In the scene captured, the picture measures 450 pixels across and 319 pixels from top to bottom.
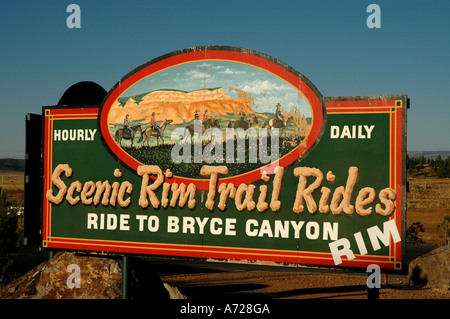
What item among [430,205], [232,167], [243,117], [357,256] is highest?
[243,117]

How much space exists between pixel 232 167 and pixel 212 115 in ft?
3.26

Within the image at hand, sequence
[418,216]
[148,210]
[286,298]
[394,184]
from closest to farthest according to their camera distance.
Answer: [394,184] → [148,210] → [286,298] → [418,216]

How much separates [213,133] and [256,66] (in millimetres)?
1391

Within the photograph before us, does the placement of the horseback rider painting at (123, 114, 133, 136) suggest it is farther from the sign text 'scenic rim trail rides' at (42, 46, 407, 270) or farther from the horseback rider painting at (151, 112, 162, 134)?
the horseback rider painting at (151, 112, 162, 134)

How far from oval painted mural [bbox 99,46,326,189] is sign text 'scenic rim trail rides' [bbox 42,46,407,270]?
2 cm

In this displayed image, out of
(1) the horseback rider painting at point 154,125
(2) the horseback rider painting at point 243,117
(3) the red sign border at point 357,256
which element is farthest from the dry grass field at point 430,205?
(1) the horseback rider painting at point 154,125

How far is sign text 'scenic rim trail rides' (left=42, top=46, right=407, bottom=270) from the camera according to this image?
757cm

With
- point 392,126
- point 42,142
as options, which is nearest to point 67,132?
point 42,142

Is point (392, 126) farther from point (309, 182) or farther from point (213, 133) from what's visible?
point (213, 133)

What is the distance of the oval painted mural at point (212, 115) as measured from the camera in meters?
7.82

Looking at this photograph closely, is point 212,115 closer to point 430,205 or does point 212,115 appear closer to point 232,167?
point 232,167

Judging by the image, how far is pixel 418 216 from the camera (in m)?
54.1

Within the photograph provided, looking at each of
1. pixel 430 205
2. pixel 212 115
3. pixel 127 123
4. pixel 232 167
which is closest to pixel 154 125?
pixel 127 123

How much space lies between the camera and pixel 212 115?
8.20 metres
